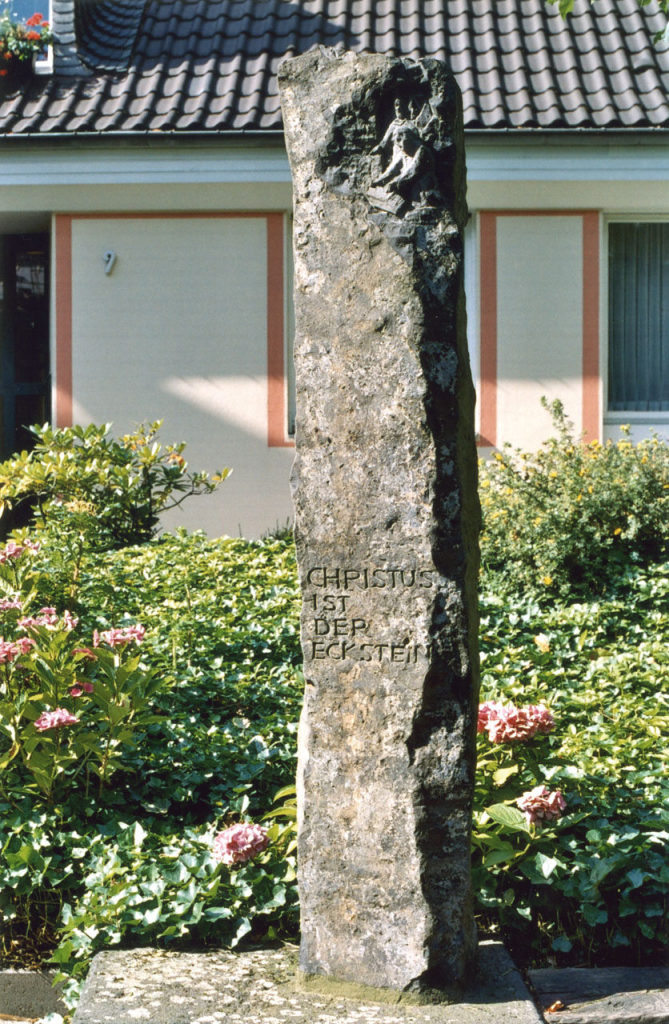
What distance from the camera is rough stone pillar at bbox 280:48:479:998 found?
2809 millimetres

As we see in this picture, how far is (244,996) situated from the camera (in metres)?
2.84

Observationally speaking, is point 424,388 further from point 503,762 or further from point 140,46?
point 140,46

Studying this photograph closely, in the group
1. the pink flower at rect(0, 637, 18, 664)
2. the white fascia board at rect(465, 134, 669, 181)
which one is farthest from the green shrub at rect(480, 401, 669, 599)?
the pink flower at rect(0, 637, 18, 664)

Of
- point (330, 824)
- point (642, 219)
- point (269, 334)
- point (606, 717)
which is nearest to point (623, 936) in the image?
point (330, 824)

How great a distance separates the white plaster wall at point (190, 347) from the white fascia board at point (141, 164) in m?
0.50

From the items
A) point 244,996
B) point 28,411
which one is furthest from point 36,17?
point 244,996

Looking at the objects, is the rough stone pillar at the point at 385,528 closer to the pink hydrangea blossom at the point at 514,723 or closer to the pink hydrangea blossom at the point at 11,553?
the pink hydrangea blossom at the point at 514,723

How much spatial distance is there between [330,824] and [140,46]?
28.6 ft

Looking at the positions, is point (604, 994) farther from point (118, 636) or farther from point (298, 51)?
point (298, 51)

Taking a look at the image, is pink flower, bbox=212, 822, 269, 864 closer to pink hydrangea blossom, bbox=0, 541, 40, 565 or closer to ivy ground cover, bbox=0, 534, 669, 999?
ivy ground cover, bbox=0, 534, 669, 999

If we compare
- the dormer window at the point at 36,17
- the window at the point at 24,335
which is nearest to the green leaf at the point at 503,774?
the window at the point at 24,335

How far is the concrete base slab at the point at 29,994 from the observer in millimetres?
3219

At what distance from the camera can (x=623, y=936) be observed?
125 inches

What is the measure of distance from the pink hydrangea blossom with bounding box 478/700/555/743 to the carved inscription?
0.81 m
